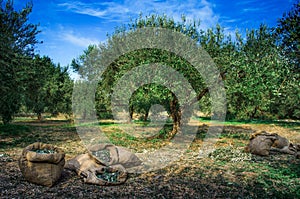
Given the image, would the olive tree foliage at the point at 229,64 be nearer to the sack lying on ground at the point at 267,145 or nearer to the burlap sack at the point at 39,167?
the sack lying on ground at the point at 267,145

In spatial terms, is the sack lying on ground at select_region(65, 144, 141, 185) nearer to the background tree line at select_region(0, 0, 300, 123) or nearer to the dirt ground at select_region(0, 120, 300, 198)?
the dirt ground at select_region(0, 120, 300, 198)

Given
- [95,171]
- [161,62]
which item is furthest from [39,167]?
[161,62]

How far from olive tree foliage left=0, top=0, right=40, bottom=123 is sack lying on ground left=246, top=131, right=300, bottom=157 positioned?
581 inches

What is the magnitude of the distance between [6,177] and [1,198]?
185 centimetres

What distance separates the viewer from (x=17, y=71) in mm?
16312

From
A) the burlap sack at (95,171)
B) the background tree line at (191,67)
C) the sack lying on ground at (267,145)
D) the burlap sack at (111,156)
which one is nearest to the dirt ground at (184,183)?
the burlap sack at (95,171)

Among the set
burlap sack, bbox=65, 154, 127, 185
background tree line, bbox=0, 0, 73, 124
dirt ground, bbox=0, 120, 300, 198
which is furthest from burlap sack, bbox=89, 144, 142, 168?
background tree line, bbox=0, 0, 73, 124

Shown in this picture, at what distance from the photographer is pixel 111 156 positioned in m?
9.38

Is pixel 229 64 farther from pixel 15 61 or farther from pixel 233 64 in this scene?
pixel 15 61

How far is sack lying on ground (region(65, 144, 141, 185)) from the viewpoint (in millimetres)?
8018

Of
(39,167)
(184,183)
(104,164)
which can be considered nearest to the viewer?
(39,167)

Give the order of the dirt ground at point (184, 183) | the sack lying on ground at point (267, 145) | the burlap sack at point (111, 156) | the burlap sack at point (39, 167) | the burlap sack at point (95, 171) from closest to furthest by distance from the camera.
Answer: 1. the dirt ground at point (184, 183)
2. the burlap sack at point (39, 167)
3. the burlap sack at point (95, 171)
4. the burlap sack at point (111, 156)
5. the sack lying on ground at point (267, 145)

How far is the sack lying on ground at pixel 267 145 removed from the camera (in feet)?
41.1

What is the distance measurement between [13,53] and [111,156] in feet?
35.6
